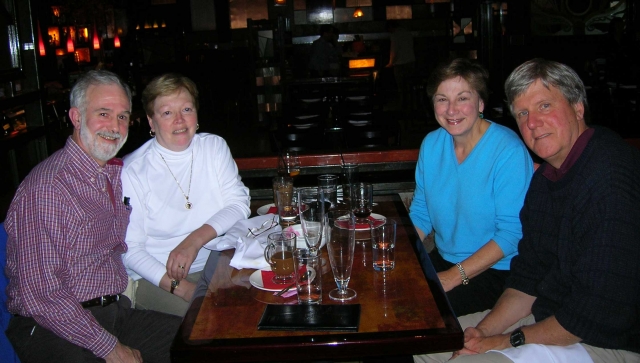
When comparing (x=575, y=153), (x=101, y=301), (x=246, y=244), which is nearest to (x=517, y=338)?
(x=575, y=153)

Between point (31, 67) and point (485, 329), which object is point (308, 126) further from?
point (485, 329)

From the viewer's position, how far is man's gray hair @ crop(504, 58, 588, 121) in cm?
185

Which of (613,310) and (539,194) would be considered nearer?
(613,310)

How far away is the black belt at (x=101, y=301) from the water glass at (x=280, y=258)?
2.24 feet

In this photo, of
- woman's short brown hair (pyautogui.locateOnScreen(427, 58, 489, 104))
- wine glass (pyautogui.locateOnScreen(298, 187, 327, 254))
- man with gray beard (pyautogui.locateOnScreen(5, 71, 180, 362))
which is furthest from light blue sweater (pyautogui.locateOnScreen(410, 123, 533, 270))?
man with gray beard (pyautogui.locateOnScreen(5, 71, 180, 362))

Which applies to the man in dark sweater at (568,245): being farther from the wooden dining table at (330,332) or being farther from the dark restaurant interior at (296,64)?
the dark restaurant interior at (296,64)

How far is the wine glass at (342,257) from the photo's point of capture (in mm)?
1680

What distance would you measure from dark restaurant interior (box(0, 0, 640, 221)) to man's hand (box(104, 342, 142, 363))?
4.55 ft

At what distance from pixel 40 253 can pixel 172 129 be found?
2.62ft

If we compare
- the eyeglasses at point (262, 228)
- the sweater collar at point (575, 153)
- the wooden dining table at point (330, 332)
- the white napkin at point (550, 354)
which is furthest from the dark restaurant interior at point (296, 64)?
the white napkin at point (550, 354)

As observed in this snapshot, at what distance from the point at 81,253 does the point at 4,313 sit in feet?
1.05

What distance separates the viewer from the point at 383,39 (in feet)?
53.3

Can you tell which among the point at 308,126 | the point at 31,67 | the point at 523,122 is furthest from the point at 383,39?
the point at 523,122

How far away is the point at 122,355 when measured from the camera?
194 cm
